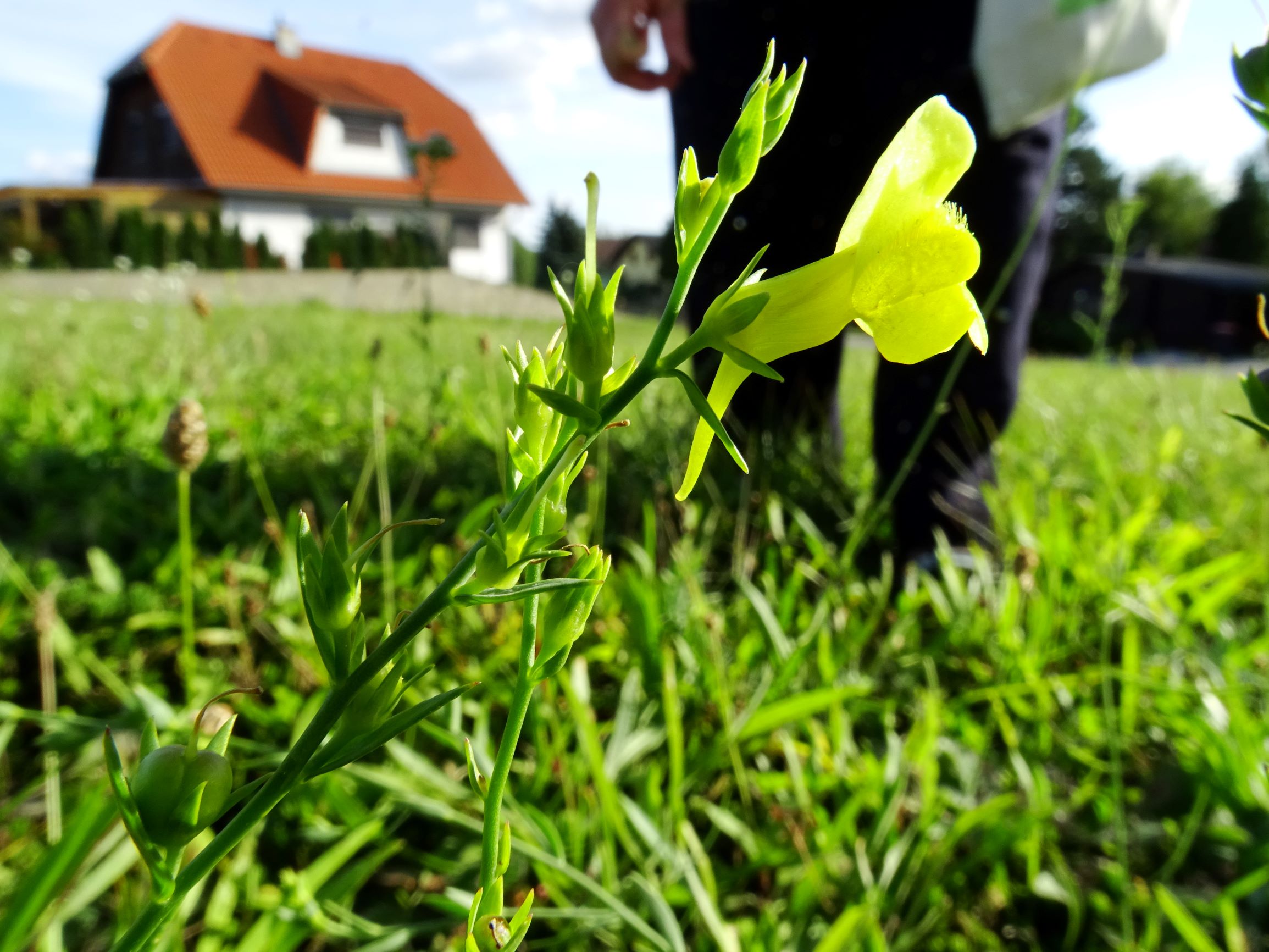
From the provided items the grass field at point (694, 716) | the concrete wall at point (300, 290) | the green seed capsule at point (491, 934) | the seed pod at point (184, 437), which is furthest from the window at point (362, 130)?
the green seed capsule at point (491, 934)

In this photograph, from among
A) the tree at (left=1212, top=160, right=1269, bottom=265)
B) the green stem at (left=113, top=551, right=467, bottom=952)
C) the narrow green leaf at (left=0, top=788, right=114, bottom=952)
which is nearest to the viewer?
the green stem at (left=113, top=551, right=467, bottom=952)

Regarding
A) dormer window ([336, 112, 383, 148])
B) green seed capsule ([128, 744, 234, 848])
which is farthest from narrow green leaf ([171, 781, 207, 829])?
dormer window ([336, 112, 383, 148])

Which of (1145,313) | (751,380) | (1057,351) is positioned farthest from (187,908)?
(1145,313)

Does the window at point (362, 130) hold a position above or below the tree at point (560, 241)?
above

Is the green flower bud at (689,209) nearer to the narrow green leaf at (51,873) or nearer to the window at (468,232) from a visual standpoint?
the narrow green leaf at (51,873)

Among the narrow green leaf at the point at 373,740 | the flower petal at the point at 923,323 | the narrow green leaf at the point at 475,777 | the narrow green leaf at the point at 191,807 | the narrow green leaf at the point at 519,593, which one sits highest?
the flower petal at the point at 923,323

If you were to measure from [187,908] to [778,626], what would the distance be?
893 mm

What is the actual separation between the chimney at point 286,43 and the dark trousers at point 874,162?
28618 millimetres

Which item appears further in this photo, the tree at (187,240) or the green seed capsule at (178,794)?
the tree at (187,240)

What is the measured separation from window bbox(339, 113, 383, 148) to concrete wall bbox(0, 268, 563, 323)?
35.1 ft

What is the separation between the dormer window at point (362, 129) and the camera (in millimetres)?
25172

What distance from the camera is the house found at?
2380cm

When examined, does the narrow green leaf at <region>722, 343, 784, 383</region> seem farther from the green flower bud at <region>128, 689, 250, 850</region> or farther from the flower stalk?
the green flower bud at <region>128, 689, 250, 850</region>

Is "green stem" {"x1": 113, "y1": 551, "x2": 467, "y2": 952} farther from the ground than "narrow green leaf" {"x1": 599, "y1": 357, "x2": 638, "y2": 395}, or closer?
closer
